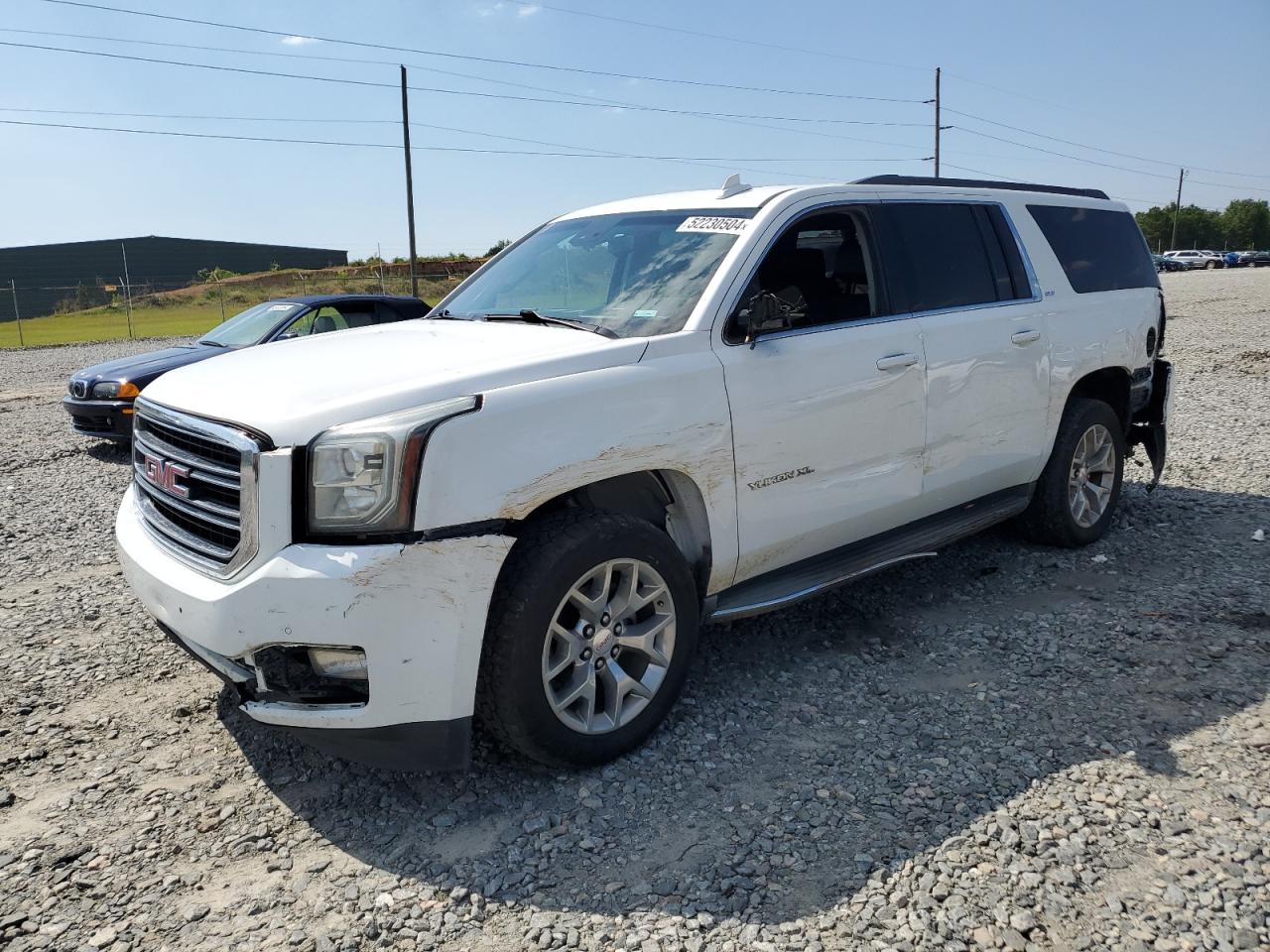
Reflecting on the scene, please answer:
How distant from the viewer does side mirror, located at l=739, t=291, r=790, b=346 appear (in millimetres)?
3590

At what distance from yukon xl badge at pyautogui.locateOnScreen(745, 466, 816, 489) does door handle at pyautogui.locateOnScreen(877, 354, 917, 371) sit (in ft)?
2.05

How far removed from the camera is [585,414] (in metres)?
3.14

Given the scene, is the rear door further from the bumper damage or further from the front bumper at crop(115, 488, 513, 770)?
the front bumper at crop(115, 488, 513, 770)

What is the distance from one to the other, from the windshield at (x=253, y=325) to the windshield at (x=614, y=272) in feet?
20.0

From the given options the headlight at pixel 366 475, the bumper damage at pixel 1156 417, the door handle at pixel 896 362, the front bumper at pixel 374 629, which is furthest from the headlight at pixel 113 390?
the bumper damage at pixel 1156 417

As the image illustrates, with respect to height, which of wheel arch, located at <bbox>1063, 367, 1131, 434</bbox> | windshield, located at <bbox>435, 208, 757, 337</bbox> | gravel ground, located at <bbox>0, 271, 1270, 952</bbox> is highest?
windshield, located at <bbox>435, 208, 757, 337</bbox>

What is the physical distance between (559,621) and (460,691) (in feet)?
1.50

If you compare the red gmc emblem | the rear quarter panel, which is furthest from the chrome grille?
the rear quarter panel

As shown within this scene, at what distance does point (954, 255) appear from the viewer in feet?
15.5

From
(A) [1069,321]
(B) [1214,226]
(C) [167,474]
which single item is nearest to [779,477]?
(C) [167,474]

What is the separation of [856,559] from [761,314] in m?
1.24

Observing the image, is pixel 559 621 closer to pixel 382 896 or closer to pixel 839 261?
pixel 382 896

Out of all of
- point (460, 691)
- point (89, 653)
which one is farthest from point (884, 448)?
point (89, 653)

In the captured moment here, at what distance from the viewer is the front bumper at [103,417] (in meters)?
9.16
